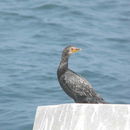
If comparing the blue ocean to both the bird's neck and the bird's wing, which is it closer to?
the bird's neck

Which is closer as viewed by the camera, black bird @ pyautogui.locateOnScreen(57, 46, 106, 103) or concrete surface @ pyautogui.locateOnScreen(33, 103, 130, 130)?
concrete surface @ pyautogui.locateOnScreen(33, 103, 130, 130)

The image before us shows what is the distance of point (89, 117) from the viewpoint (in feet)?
23.7

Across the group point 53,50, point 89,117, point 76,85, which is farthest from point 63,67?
point 53,50

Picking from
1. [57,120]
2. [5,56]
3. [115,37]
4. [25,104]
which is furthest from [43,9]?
[57,120]

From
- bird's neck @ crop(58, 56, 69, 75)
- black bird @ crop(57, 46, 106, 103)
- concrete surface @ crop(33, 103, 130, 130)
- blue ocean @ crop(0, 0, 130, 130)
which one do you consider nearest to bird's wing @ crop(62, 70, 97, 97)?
black bird @ crop(57, 46, 106, 103)

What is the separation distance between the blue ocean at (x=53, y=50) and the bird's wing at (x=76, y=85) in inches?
144

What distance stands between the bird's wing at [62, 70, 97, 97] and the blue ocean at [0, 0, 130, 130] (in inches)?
144

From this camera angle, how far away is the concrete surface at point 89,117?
7.12m

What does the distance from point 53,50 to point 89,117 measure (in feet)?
35.8

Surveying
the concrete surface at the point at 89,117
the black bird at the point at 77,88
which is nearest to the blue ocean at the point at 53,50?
the black bird at the point at 77,88

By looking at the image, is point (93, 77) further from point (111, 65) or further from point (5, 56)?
point (5, 56)

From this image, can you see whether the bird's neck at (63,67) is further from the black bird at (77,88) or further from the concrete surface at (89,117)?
the concrete surface at (89,117)

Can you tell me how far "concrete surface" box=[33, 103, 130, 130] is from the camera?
7.12 m

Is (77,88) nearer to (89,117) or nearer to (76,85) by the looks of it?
(76,85)
